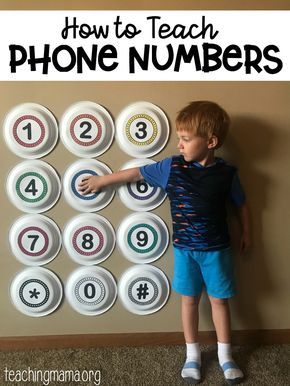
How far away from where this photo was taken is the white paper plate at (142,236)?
1.30 meters

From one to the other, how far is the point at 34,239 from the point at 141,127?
502 mm

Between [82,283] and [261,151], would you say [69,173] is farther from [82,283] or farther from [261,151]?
[261,151]

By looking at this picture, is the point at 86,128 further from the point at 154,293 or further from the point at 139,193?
the point at 154,293

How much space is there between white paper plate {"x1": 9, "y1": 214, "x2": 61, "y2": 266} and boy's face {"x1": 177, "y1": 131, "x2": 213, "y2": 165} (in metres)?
0.49

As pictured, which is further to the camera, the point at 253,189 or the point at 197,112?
the point at 253,189

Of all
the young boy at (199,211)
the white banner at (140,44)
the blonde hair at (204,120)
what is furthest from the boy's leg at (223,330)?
the white banner at (140,44)

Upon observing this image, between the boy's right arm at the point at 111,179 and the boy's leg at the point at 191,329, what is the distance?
42 cm

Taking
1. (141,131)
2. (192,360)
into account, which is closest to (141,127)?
(141,131)

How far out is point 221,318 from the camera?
127 cm

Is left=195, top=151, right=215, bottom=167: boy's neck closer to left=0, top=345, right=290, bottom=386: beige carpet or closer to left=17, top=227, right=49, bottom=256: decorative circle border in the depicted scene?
left=17, top=227, right=49, bottom=256: decorative circle border

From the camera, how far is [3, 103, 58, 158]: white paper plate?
1.23 meters

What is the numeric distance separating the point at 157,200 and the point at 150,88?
36 centimetres

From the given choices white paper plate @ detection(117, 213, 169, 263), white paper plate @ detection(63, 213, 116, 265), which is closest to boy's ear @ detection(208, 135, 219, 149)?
white paper plate @ detection(117, 213, 169, 263)

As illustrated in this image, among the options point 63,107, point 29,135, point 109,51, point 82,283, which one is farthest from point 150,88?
point 82,283
